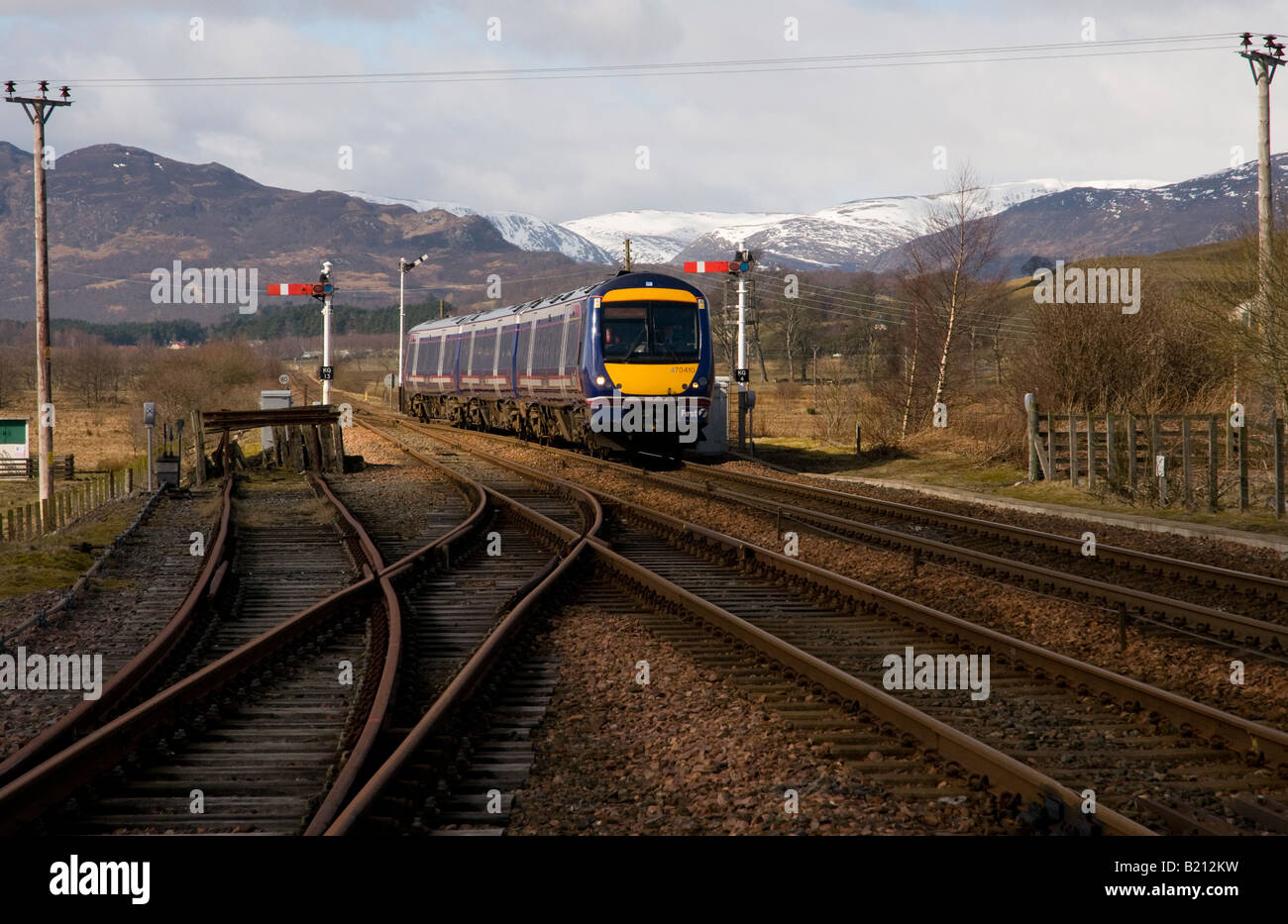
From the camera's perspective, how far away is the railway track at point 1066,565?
29.6 feet

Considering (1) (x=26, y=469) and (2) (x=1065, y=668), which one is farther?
(1) (x=26, y=469)

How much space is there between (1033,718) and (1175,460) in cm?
1287

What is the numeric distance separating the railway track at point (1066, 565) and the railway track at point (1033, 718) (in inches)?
63.0

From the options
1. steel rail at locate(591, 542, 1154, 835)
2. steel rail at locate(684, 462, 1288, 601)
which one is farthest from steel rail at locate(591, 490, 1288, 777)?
steel rail at locate(684, 462, 1288, 601)

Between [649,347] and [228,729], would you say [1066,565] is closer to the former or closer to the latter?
[228,729]

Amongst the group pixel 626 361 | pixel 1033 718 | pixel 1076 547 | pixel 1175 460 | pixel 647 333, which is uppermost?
pixel 647 333

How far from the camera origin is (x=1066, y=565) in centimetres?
1211

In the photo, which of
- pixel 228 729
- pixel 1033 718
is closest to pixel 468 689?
pixel 228 729

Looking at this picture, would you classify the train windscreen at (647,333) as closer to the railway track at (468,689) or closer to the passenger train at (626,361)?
the passenger train at (626,361)

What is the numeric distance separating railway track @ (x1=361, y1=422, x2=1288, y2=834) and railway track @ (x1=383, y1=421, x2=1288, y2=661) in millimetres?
1599

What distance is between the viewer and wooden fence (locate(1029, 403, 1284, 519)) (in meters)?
16.5
